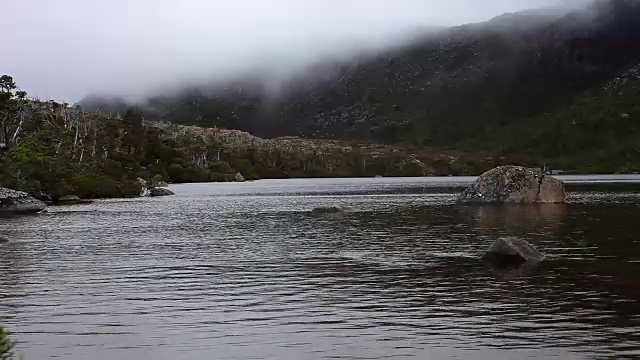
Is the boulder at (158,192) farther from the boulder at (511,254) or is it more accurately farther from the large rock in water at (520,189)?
the boulder at (511,254)

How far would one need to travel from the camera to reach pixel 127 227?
255ft

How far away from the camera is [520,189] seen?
104375mm

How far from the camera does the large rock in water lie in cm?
10431

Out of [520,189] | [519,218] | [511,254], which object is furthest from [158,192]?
[511,254]

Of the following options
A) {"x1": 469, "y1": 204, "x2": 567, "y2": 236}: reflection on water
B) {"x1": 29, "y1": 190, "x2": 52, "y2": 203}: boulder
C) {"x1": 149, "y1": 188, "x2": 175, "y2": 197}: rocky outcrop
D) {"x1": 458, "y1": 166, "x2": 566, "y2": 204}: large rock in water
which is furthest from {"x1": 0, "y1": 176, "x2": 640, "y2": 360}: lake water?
{"x1": 149, "y1": 188, "x2": 175, "y2": 197}: rocky outcrop

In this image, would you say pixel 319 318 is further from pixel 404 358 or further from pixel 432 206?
pixel 432 206

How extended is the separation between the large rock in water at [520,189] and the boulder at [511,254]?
194ft

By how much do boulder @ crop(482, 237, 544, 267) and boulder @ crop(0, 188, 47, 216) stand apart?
255 ft

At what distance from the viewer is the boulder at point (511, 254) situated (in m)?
45.4

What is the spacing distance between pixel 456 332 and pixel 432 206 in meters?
78.8

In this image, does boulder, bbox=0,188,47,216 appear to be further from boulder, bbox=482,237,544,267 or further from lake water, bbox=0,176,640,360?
boulder, bbox=482,237,544,267

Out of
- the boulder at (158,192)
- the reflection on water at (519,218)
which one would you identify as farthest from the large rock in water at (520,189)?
the boulder at (158,192)

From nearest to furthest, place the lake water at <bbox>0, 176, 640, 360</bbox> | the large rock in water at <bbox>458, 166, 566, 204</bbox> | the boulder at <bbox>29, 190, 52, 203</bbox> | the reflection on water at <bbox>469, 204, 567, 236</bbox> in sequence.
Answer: the lake water at <bbox>0, 176, 640, 360</bbox>, the reflection on water at <bbox>469, 204, 567, 236</bbox>, the large rock in water at <bbox>458, 166, 566, 204</bbox>, the boulder at <bbox>29, 190, 52, 203</bbox>

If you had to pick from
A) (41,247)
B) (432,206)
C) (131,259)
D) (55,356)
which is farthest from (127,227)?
(55,356)
